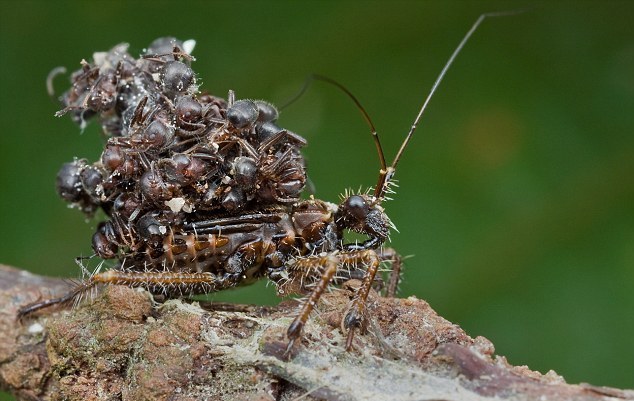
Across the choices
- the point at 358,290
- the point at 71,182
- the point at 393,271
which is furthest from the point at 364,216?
the point at 71,182

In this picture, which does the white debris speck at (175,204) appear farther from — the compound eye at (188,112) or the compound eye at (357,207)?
the compound eye at (357,207)

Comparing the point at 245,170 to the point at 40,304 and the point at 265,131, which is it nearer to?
the point at 265,131

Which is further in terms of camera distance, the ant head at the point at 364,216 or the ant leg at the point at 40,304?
the ant head at the point at 364,216

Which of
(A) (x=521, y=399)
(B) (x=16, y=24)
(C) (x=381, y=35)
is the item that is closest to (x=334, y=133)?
(C) (x=381, y=35)

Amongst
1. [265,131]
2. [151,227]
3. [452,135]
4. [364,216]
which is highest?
[452,135]

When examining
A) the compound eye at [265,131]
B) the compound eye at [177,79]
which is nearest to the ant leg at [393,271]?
the compound eye at [265,131]

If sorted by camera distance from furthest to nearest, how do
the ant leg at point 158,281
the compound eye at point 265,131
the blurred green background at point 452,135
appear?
1. the blurred green background at point 452,135
2. the compound eye at point 265,131
3. the ant leg at point 158,281
